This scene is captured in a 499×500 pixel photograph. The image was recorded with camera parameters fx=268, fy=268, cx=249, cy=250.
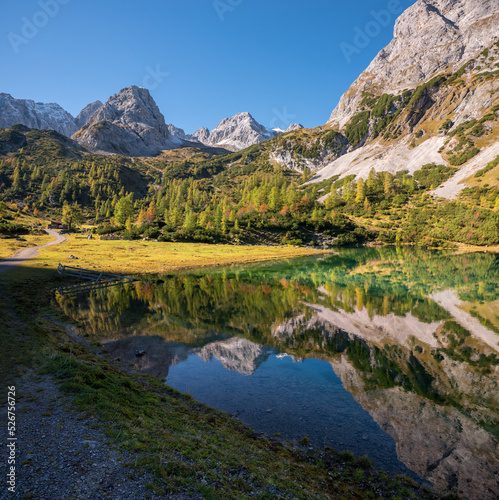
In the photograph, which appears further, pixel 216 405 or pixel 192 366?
pixel 192 366

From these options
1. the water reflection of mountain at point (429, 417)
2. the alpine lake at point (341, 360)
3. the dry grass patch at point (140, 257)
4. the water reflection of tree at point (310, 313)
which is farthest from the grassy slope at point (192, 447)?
the dry grass patch at point (140, 257)

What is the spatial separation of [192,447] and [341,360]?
13.8m

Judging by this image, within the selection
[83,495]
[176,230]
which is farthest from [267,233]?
[83,495]

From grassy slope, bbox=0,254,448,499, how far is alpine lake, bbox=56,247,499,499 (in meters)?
1.23

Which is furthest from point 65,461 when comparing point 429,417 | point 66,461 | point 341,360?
point 341,360

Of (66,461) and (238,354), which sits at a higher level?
(66,461)

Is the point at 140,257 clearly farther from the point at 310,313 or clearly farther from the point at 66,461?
the point at 66,461

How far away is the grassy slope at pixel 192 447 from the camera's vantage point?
24.7 feet

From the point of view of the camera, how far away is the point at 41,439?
25.4 ft

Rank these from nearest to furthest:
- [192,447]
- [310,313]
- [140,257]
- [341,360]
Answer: [192,447], [341,360], [310,313], [140,257]

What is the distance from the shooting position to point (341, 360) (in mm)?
19688

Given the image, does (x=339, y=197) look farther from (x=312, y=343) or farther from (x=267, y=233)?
(x=312, y=343)

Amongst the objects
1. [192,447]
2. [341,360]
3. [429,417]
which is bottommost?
[341,360]

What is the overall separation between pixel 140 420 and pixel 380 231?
143542 mm
